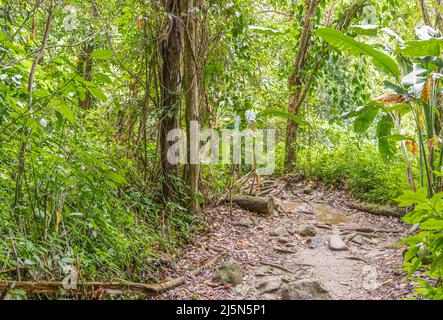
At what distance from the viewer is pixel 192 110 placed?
4707 mm

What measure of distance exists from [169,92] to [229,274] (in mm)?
2210

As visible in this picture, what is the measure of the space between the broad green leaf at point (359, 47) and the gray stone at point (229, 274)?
2.28 m

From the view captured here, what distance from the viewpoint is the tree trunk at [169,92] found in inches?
180

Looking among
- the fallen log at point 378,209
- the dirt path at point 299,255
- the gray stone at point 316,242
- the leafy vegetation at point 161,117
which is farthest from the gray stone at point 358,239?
the fallen log at point 378,209

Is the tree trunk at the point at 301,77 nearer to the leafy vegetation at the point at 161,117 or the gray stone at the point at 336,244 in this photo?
the leafy vegetation at the point at 161,117

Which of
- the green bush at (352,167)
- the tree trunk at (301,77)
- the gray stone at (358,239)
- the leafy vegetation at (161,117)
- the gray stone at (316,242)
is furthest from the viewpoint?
the tree trunk at (301,77)

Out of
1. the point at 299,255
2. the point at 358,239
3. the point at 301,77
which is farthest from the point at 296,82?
the point at 299,255

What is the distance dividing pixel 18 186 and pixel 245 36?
11.6ft

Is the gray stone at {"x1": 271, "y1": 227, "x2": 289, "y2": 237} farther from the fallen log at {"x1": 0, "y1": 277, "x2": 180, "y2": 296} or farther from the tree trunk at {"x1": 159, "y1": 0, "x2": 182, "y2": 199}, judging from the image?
the fallen log at {"x1": 0, "y1": 277, "x2": 180, "y2": 296}

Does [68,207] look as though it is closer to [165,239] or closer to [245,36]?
[165,239]

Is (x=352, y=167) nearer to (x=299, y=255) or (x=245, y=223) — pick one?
(x=245, y=223)

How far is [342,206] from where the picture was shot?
6.38 meters

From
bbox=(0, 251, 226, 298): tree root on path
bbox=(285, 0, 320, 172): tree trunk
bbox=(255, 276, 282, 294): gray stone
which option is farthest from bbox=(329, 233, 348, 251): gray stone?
bbox=(285, 0, 320, 172): tree trunk

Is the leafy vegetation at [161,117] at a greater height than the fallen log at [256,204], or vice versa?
the leafy vegetation at [161,117]
